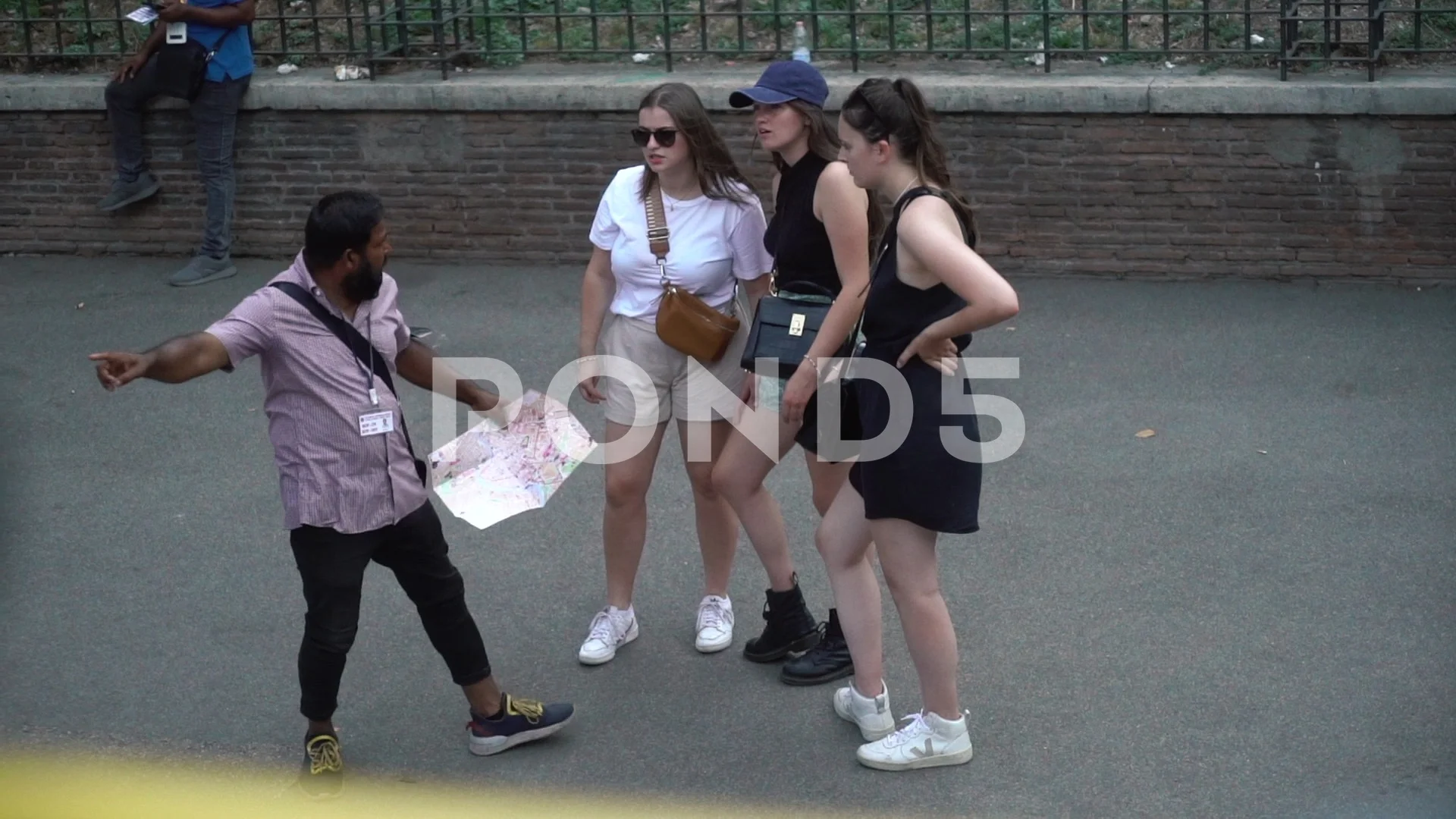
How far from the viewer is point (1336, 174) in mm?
8250

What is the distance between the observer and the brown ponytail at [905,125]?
384 cm

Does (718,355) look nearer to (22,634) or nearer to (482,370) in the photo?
(22,634)

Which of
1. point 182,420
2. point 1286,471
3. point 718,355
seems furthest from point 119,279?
point 1286,471

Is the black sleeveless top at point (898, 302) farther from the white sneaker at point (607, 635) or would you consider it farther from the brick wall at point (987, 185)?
the brick wall at point (987, 185)

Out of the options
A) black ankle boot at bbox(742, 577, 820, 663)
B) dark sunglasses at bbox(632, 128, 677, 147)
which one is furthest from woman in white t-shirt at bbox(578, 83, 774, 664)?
black ankle boot at bbox(742, 577, 820, 663)

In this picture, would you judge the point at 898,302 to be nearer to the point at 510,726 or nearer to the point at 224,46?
the point at 510,726

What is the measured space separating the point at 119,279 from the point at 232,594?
447 cm

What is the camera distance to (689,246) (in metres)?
4.61

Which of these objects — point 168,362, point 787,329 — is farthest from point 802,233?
point 168,362

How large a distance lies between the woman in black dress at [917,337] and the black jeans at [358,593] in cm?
105

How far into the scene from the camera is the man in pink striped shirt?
12.7 ft

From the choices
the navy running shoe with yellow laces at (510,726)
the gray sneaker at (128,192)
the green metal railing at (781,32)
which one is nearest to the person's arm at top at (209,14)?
the green metal railing at (781,32)

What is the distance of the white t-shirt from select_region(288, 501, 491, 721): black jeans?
0.93 metres

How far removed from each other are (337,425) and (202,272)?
570 centimetres
